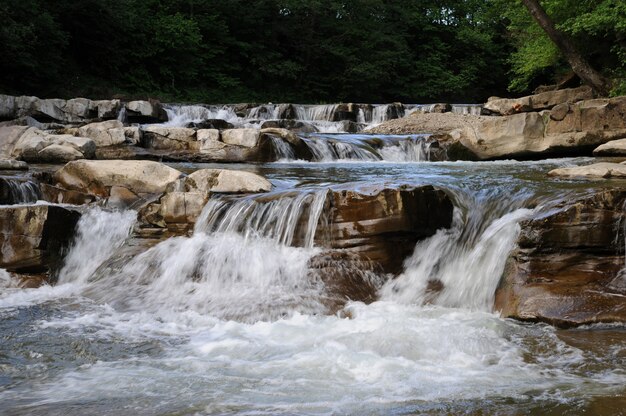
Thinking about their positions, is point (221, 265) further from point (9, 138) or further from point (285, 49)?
point (285, 49)

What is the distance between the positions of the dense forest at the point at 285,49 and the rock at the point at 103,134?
6.96m

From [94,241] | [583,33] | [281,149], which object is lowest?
[94,241]

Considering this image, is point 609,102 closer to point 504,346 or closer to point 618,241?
point 618,241

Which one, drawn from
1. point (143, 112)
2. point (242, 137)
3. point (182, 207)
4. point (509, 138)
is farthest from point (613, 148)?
point (143, 112)

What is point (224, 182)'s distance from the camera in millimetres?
7750

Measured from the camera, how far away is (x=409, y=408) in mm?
3291

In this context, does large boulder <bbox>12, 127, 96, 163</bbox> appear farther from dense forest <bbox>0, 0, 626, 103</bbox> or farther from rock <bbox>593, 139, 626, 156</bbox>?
rock <bbox>593, 139, 626, 156</bbox>

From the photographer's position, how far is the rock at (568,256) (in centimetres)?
528

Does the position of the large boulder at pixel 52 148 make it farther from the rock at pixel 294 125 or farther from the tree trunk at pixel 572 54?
the tree trunk at pixel 572 54


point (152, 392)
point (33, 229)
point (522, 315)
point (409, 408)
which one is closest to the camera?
point (409, 408)

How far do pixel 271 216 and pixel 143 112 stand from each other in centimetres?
1089

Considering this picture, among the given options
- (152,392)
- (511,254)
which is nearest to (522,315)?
(511,254)

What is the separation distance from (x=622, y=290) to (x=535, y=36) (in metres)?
15.8

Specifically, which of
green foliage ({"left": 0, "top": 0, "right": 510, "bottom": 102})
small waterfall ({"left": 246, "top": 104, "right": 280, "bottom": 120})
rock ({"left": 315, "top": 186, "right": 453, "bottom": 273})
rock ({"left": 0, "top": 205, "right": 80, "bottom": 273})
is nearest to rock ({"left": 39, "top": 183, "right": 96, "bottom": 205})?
rock ({"left": 0, "top": 205, "right": 80, "bottom": 273})
